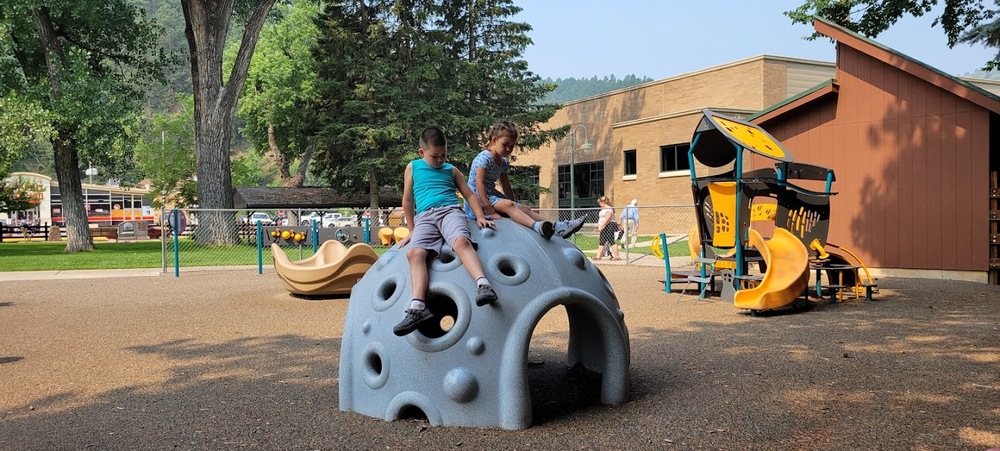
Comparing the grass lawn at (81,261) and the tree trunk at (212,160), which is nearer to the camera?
the grass lawn at (81,261)

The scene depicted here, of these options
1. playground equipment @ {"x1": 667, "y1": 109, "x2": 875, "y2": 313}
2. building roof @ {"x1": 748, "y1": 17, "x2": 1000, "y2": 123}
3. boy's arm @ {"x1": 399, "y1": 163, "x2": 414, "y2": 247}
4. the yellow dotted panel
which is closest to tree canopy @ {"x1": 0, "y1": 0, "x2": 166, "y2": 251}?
building roof @ {"x1": 748, "y1": 17, "x2": 1000, "y2": 123}

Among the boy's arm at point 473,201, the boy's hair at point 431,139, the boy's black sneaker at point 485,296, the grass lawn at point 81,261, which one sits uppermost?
the boy's hair at point 431,139

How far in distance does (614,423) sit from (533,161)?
42.2 m

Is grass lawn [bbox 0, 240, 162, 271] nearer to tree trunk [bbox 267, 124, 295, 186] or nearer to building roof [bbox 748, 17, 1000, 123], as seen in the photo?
building roof [bbox 748, 17, 1000, 123]

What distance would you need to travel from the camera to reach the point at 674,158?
34.5 metres

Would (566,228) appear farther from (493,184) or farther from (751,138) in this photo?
(751,138)

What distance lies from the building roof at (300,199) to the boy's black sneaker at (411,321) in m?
36.7

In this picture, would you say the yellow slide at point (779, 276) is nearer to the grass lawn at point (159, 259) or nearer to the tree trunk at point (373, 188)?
the grass lawn at point (159, 259)

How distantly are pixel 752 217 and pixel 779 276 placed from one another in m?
1.83

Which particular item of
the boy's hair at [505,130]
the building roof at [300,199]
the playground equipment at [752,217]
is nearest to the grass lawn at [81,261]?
the building roof at [300,199]

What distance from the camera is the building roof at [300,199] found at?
42.2 metres

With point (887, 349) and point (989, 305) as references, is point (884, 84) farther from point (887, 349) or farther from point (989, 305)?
point (887, 349)

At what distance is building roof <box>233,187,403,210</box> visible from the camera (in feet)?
138

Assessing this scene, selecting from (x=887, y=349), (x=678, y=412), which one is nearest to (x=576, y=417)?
(x=678, y=412)
